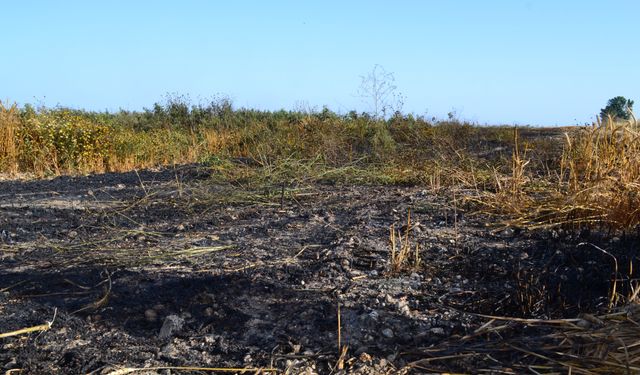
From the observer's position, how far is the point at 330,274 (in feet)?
11.0

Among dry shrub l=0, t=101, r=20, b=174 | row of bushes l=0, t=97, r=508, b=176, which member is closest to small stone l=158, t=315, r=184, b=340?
row of bushes l=0, t=97, r=508, b=176

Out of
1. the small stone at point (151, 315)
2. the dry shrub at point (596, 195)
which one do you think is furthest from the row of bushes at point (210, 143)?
the small stone at point (151, 315)

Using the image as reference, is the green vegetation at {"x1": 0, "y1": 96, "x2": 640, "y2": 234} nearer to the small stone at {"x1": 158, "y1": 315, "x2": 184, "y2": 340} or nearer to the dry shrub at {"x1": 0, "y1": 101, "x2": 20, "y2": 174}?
the dry shrub at {"x1": 0, "y1": 101, "x2": 20, "y2": 174}

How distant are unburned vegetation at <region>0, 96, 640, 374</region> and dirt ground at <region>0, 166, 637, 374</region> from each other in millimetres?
10

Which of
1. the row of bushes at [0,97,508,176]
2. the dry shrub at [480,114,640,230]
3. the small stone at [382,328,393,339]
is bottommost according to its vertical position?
the small stone at [382,328,393,339]

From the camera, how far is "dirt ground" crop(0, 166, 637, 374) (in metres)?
2.57

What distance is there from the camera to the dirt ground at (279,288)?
8.42 ft

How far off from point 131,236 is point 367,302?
2.10 metres

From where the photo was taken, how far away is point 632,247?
142 inches

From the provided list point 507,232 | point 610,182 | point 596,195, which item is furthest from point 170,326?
point 610,182

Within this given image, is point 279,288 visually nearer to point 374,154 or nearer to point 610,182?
point 610,182

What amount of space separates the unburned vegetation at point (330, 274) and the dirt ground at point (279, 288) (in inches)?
0.4

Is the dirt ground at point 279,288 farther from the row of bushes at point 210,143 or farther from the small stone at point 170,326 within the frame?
the row of bushes at point 210,143

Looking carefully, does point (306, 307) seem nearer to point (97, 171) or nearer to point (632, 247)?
point (632, 247)
